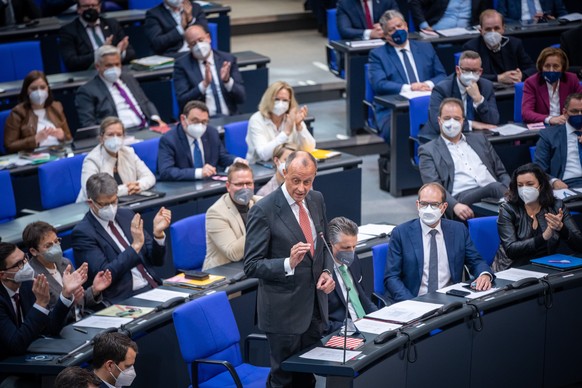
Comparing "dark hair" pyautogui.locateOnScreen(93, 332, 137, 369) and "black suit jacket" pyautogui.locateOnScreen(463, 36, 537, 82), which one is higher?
"black suit jacket" pyautogui.locateOnScreen(463, 36, 537, 82)

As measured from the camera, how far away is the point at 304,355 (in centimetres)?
498

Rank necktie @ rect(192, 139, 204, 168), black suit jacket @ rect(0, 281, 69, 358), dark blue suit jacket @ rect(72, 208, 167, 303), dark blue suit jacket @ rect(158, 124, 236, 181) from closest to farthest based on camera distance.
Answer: black suit jacket @ rect(0, 281, 69, 358) → dark blue suit jacket @ rect(72, 208, 167, 303) → dark blue suit jacket @ rect(158, 124, 236, 181) → necktie @ rect(192, 139, 204, 168)

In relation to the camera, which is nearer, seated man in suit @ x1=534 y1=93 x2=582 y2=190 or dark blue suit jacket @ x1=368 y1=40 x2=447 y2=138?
seated man in suit @ x1=534 y1=93 x2=582 y2=190

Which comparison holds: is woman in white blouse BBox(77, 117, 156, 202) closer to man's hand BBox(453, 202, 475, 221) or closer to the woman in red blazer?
man's hand BBox(453, 202, 475, 221)

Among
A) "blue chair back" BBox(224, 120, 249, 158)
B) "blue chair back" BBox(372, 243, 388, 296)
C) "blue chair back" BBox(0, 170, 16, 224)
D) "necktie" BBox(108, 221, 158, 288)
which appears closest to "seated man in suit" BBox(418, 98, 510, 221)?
"blue chair back" BBox(372, 243, 388, 296)

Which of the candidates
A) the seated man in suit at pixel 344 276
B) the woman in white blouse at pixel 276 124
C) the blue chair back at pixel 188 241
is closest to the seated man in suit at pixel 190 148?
the woman in white blouse at pixel 276 124

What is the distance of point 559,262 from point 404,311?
1.29 metres

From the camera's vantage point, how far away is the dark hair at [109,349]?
16.0ft

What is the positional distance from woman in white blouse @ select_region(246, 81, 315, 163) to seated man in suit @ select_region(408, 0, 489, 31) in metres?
2.94

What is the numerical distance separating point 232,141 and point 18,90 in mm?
1985

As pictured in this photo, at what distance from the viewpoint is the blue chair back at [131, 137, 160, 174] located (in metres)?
7.75

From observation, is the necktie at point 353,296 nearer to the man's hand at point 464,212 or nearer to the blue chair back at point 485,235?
the blue chair back at point 485,235

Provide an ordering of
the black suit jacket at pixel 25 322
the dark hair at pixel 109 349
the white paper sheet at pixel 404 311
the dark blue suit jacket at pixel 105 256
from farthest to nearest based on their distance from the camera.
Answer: the dark blue suit jacket at pixel 105 256, the white paper sheet at pixel 404 311, the black suit jacket at pixel 25 322, the dark hair at pixel 109 349

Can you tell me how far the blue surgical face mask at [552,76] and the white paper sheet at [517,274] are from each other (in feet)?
8.98
